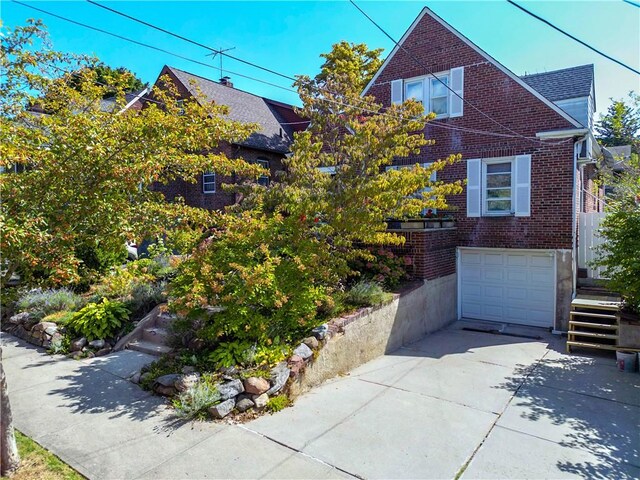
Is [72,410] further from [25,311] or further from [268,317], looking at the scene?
[25,311]

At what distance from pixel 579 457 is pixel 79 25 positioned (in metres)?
8.12

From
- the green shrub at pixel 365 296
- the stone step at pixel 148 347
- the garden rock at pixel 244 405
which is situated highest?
the green shrub at pixel 365 296

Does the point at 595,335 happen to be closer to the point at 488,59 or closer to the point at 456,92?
the point at 456,92

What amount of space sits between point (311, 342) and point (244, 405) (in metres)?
1.44

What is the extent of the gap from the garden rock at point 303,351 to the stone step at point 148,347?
2.15m

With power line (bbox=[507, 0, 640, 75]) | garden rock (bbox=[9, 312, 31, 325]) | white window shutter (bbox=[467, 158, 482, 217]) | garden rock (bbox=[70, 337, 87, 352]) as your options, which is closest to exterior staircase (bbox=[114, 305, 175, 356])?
garden rock (bbox=[70, 337, 87, 352])

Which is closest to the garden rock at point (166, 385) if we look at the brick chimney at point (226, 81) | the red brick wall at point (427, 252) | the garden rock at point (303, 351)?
the garden rock at point (303, 351)

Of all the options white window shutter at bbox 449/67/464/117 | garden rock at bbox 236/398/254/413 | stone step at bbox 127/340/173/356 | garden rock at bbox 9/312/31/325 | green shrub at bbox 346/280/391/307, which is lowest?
garden rock at bbox 236/398/254/413

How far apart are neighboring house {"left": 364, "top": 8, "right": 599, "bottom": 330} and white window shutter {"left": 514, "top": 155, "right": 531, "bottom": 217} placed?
0.02 meters

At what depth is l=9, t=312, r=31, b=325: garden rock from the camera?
822 centimetres

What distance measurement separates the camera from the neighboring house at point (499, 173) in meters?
10.3

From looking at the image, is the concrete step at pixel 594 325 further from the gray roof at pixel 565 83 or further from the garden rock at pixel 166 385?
the garden rock at pixel 166 385

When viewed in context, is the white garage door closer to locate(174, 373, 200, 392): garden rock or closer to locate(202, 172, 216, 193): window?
locate(174, 373, 200, 392): garden rock

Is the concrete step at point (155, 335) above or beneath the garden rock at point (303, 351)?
beneath
